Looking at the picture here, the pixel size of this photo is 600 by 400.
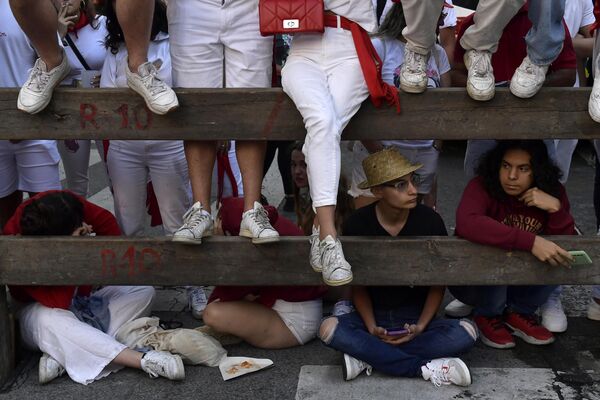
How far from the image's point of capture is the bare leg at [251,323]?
4.10 meters

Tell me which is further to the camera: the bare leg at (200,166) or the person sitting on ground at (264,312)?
the person sitting on ground at (264,312)

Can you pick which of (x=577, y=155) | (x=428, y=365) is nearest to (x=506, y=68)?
(x=428, y=365)

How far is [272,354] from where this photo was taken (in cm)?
418

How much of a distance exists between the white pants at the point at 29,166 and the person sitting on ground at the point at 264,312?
115cm

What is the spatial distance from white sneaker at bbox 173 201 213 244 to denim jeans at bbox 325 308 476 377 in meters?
0.77

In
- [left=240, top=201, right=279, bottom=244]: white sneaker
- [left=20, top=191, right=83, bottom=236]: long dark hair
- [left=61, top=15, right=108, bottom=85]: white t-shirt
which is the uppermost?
[left=61, top=15, right=108, bottom=85]: white t-shirt

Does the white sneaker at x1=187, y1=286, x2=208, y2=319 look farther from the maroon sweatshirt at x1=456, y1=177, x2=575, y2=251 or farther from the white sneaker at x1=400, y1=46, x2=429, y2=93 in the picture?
the white sneaker at x1=400, y1=46, x2=429, y2=93

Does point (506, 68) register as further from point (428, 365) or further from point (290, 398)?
point (290, 398)

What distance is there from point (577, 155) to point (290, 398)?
623cm

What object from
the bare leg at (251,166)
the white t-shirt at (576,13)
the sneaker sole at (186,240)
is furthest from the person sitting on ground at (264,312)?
the white t-shirt at (576,13)

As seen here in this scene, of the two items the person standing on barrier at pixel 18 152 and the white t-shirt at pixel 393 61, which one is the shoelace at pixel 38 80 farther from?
the white t-shirt at pixel 393 61

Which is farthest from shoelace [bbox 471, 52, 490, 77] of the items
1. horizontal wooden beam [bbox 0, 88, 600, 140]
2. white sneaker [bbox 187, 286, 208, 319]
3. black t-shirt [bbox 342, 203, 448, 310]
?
white sneaker [bbox 187, 286, 208, 319]

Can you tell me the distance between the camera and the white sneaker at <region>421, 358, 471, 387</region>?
12.3ft

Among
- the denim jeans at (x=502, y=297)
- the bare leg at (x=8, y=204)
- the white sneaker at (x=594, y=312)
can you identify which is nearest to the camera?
the denim jeans at (x=502, y=297)
